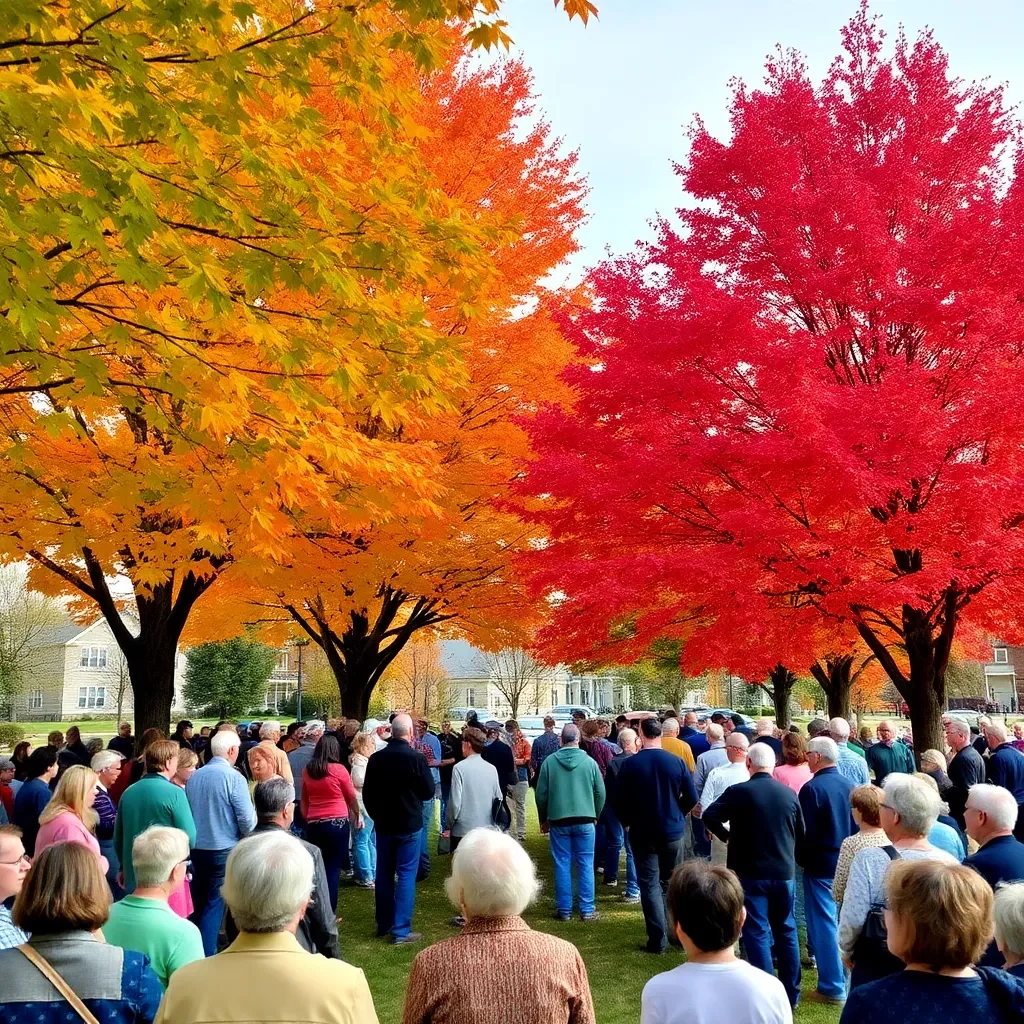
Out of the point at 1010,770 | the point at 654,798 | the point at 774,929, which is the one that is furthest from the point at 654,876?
the point at 1010,770

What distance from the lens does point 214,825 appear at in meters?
6.99

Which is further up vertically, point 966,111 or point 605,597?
point 966,111

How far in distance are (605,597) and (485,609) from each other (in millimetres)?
7350

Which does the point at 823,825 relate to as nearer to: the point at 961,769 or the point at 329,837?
the point at 961,769

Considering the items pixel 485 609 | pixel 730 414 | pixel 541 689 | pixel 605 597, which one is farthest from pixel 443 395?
pixel 541 689

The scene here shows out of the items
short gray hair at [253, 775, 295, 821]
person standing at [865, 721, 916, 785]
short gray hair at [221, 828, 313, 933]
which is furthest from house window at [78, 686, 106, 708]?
short gray hair at [221, 828, 313, 933]

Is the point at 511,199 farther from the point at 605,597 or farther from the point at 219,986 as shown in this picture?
the point at 219,986

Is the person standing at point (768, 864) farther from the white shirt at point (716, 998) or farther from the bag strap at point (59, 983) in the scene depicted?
the bag strap at point (59, 983)

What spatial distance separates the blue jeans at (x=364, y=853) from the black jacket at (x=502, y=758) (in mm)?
1826

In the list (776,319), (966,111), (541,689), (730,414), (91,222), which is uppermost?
(966,111)

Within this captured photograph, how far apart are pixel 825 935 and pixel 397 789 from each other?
3.90 m

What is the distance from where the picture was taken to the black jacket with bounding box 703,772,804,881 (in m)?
6.53

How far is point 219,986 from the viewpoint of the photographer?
105 inches

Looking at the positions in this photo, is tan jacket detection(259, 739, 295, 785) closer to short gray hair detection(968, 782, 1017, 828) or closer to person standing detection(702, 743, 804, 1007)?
person standing detection(702, 743, 804, 1007)
